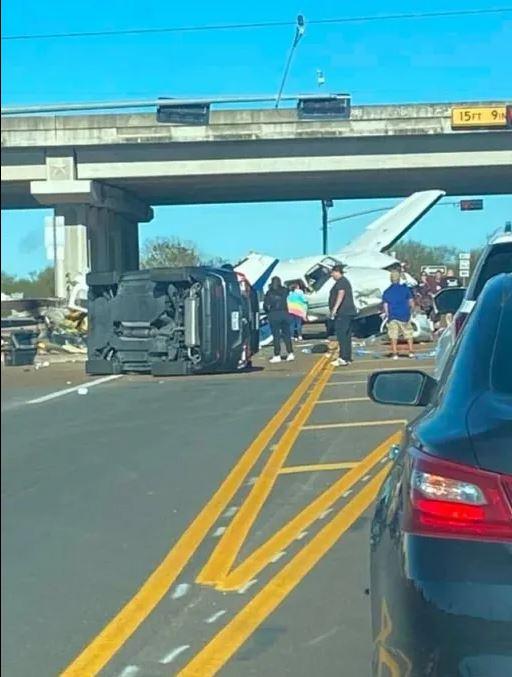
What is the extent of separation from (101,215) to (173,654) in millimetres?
36869

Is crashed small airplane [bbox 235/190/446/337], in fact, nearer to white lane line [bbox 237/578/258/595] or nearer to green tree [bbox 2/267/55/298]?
white lane line [bbox 237/578/258/595]

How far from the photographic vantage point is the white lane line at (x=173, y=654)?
14.4 feet

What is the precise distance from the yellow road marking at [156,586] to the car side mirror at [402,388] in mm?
1572

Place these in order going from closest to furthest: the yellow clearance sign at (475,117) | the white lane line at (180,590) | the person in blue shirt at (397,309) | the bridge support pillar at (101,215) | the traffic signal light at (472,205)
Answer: the white lane line at (180,590) < the traffic signal light at (472,205) < the person in blue shirt at (397,309) < the yellow clearance sign at (475,117) < the bridge support pillar at (101,215)

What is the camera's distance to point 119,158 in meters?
36.4

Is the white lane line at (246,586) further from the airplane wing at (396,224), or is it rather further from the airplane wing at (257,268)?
the airplane wing at (396,224)

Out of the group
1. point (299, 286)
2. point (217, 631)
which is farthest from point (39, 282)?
point (299, 286)

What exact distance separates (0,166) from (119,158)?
3526 centimetres

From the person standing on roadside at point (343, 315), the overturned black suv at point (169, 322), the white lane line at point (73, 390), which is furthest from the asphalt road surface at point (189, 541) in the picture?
the person standing on roadside at point (343, 315)

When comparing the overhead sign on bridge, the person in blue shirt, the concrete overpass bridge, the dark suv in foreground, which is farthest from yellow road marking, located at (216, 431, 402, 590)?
the overhead sign on bridge

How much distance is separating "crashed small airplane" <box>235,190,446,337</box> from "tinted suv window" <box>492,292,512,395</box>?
21398 mm

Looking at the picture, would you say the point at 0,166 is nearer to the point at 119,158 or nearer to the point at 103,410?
the point at 103,410

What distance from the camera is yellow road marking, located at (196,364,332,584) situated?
5.69m

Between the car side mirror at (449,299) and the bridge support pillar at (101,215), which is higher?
the bridge support pillar at (101,215)
